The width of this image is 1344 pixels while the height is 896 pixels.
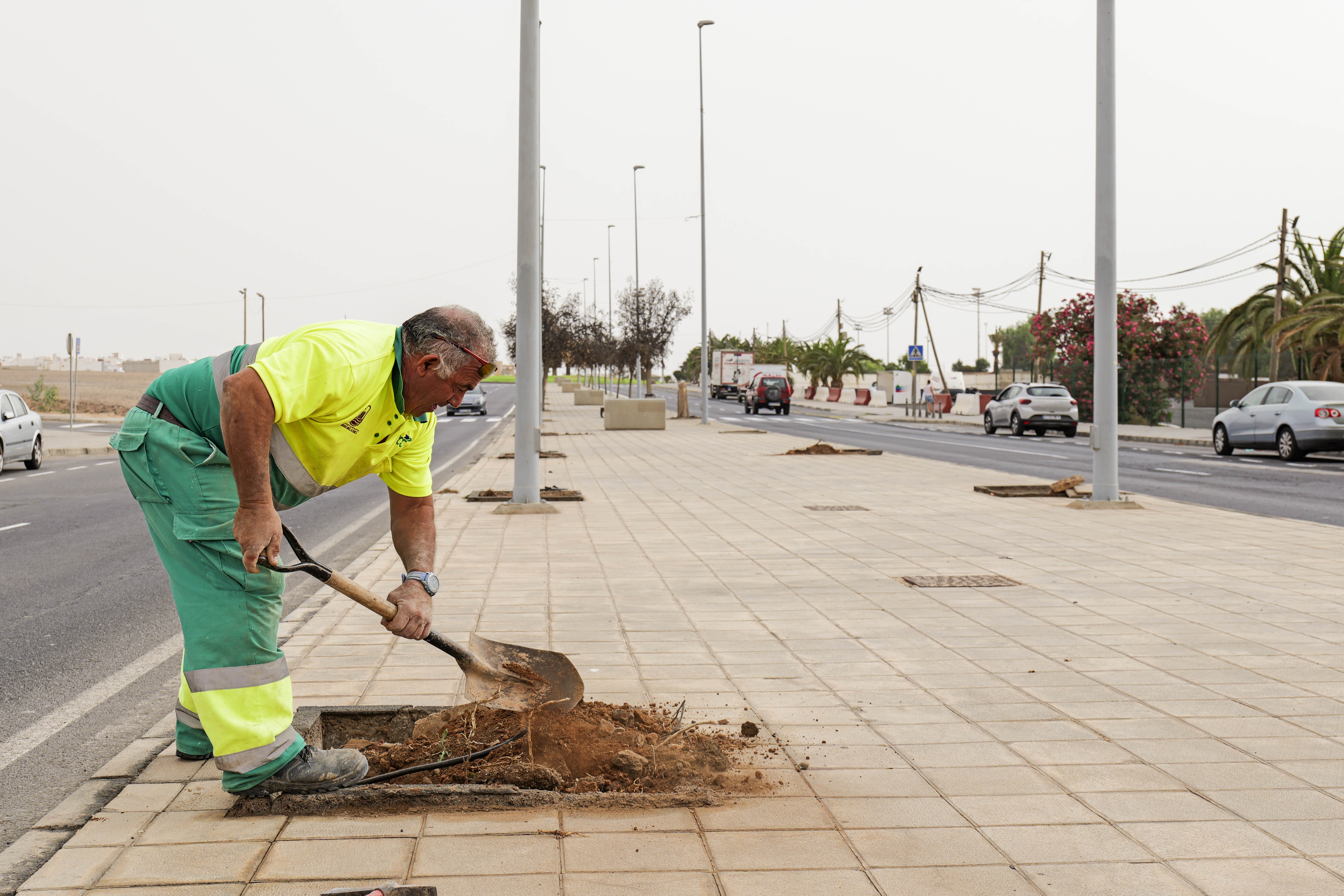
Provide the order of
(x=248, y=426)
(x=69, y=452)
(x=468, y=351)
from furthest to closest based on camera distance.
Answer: (x=69, y=452) < (x=468, y=351) < (x=248, y=426)

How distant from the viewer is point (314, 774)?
3531 mm

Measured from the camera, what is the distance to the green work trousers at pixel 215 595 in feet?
11.0

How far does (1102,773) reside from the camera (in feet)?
12.7

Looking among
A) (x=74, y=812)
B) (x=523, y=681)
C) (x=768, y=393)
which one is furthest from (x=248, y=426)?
(x=768, y=393)

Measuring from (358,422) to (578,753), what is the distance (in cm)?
136

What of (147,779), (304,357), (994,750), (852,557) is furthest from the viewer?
(852,557)

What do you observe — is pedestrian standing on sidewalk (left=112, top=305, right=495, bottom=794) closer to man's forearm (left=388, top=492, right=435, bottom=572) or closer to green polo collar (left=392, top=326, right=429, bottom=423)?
green polo collar (left=392, top=326, right=429, bottom=423)

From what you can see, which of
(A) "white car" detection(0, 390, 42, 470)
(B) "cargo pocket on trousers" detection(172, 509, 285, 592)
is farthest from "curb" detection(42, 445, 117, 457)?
(B) "cargo pocket on trousers" detection(172, 509, 285, 592)

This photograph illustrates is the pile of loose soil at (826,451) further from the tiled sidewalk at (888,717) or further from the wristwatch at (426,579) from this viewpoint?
the wristwatch at (426,579)

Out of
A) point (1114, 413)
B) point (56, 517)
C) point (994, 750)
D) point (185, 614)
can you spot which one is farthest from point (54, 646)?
point (1114, 413)

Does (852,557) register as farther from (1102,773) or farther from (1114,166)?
(1114,166)

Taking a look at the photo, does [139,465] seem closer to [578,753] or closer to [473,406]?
[578,753]

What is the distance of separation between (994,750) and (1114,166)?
1010 centimetres

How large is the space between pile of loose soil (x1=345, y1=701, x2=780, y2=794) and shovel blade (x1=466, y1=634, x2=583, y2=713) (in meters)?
0.04
